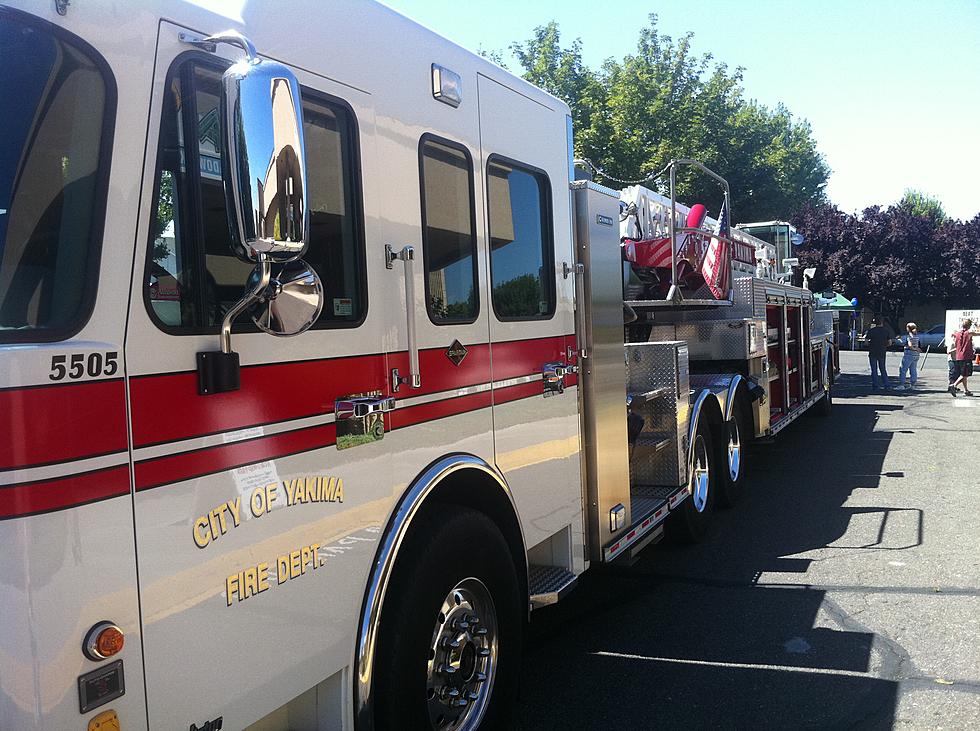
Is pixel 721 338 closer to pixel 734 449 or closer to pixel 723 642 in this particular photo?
pixel 734 449

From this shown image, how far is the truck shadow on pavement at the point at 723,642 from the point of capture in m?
4.00

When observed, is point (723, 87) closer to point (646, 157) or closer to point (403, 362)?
point (646, 157)

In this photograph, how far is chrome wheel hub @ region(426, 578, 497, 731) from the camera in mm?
3135

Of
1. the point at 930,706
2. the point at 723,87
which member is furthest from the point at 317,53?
the point at 723,87

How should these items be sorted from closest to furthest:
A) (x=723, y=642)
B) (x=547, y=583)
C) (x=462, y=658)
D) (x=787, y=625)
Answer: (x=462, y=658)
(x=547, y=583)
(x=723, y=642)
(x=787, y=625)

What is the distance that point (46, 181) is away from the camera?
187 centimetres

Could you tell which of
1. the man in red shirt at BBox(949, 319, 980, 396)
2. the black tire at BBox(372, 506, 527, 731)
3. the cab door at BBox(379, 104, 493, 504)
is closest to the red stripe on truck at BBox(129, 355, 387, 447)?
the cab door at BBox(379, 104, 493, 504)

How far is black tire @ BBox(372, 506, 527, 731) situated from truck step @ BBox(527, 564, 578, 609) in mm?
125

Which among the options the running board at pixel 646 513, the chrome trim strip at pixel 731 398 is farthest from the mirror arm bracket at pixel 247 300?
the chrome trim strip at pixel 731 398

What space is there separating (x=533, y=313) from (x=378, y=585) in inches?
66.3

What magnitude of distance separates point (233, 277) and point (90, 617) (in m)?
0.93

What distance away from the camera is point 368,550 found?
276cm

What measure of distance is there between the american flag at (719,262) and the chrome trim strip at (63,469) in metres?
6.73

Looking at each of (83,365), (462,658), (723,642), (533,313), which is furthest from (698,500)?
(83,365)
